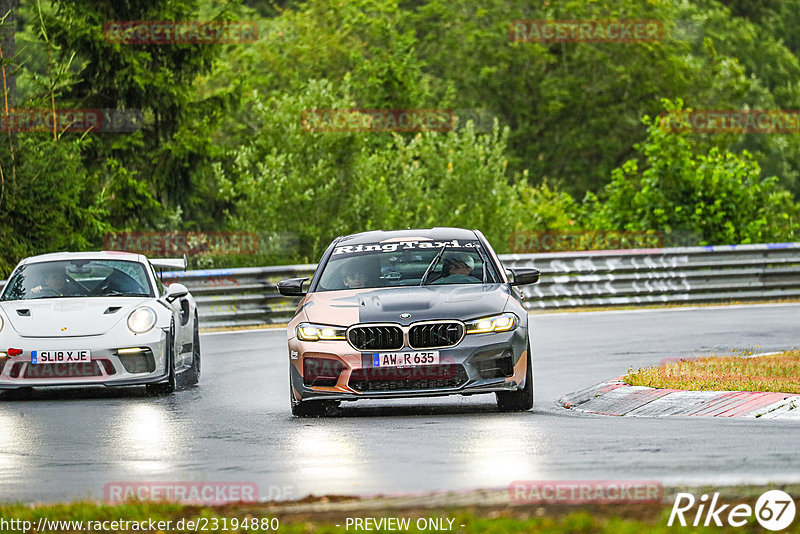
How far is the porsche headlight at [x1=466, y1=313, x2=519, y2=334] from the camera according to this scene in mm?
12250

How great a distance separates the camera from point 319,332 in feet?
40.9

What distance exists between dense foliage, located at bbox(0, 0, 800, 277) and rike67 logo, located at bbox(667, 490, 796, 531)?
59.3 ft

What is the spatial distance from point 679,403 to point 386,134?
4333 cm

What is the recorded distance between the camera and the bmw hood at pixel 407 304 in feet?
40.3

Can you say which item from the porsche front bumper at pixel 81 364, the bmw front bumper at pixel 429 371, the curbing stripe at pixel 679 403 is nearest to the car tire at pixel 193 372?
the porsche front bumper at pixel 81 364

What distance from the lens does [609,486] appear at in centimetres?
775

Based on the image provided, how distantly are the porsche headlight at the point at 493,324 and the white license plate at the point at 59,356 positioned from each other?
4.13m

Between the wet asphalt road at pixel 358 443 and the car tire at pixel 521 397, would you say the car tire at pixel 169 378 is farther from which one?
the car tire at pixel 521 397

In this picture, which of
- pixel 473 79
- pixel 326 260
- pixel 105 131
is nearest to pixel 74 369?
pixel 326 260

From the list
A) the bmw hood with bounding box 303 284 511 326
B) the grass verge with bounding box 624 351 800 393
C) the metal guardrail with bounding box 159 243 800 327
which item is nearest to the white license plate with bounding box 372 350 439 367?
the bmw hood with bounding box 303 284 511 326

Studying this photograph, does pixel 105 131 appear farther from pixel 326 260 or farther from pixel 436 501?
pixel 436 501

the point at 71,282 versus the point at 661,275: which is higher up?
the point at 71,282

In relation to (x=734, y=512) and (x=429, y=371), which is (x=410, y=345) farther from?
(x=734, y=512)

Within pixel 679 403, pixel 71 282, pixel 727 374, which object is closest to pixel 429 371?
pixel 679 403
